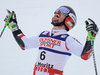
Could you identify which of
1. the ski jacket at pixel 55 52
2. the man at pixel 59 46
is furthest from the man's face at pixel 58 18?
the ski jacket at pixel 55 52

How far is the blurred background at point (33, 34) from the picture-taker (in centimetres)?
706

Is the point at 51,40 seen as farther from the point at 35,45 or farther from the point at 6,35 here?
the point at 6,35

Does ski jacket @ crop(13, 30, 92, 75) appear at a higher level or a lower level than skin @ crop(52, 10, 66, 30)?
lower

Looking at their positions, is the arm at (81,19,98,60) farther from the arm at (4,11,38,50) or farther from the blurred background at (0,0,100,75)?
the blurred background at (0,0,100,75)

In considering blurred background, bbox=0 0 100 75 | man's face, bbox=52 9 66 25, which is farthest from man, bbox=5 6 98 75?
blurred background, bbox=0 0 100 75

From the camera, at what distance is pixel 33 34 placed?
8039mm

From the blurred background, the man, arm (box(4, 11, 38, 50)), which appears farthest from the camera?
the blurred background

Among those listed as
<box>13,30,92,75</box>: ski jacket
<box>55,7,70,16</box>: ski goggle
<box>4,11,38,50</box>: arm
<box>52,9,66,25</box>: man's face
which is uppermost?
<box>55,7,70,16</box>: ski goggle

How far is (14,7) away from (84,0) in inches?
110

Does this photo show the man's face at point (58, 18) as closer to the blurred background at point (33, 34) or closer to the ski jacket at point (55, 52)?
the ski jacket at point (55, 52)

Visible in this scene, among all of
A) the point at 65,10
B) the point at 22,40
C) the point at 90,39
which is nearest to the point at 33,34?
the point at 22,40

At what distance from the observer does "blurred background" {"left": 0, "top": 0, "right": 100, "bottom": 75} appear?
7.06m

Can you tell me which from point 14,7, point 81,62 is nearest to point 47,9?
point 14,7

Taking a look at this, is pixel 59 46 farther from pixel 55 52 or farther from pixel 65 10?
pixel 65 10
